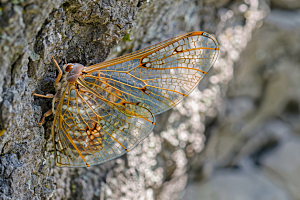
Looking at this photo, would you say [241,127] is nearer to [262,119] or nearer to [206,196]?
[262,119]

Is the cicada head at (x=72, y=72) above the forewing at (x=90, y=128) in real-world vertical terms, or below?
above

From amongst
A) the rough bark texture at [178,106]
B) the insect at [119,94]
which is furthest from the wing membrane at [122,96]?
the rough bark texture at [178,106]

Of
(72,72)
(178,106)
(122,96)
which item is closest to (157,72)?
(122,96)

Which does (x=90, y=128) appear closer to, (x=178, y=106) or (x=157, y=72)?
(x=157, y=72)

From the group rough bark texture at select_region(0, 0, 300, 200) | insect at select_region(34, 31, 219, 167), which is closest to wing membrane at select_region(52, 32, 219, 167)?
insect at select_region(34, 31, 219, 167)

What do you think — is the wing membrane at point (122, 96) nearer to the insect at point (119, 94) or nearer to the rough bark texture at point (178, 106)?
the insect at point (119, 94)

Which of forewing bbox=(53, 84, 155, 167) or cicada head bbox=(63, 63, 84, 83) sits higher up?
cicada head bbox=(63, 63, 84, 83)

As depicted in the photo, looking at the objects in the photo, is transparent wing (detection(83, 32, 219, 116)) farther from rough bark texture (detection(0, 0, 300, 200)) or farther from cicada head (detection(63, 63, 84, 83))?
rough bark texture (detection(0, 0, 300, 200))

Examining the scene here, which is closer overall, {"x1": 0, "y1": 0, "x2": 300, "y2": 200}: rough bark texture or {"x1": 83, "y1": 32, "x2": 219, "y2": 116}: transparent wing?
{"x1": 0, "y1": 0, "x2": 300, "y2": 200}: rough bark texture

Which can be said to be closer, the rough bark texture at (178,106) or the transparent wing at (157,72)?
the rough bark texture at (178,106)
